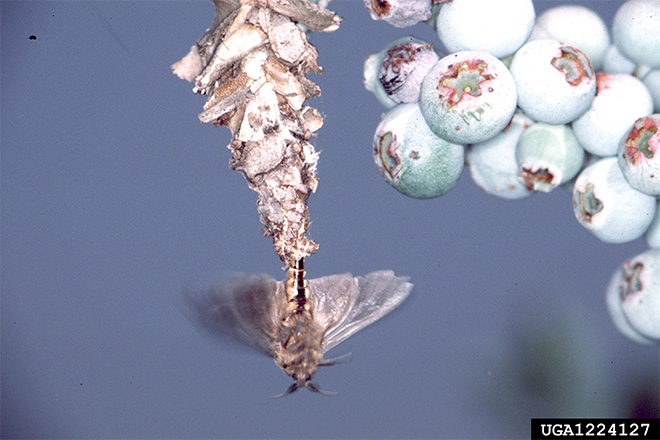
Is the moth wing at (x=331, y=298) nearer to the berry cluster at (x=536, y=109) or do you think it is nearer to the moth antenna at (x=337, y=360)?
the moth antenna at (x=337, y=360)

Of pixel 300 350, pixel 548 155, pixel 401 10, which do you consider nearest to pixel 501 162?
pixel 548 155

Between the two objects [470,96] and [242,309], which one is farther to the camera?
[242,309]

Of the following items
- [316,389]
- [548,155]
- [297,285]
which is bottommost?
[316,389]

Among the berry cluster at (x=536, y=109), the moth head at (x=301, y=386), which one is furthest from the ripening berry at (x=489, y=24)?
the moth head at (x=301, y=386)

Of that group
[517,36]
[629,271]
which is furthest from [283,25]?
[629,271]

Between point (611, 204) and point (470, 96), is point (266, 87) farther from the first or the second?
point (611, 204)

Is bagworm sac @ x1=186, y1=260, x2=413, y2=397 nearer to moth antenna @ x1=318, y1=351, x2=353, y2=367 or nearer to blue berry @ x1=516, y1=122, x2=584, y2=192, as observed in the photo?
moth antenna @ x1=318, y1=351, x2=353, y2=367

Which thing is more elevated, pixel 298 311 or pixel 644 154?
pixel 644 154

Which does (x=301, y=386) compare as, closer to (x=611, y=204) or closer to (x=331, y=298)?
(x=331, y=298)
